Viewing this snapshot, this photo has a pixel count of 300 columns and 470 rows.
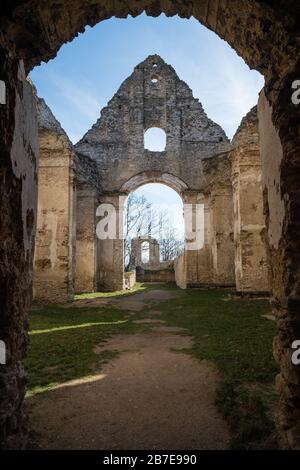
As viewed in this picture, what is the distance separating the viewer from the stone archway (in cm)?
226

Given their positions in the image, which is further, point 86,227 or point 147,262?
point 147,262

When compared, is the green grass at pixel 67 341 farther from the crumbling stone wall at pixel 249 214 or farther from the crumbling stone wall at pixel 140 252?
the crumbling stone wall at pixel 140 252

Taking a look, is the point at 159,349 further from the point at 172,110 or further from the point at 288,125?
the point at 172,110

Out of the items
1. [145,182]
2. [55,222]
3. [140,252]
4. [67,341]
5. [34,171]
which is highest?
[145,182]

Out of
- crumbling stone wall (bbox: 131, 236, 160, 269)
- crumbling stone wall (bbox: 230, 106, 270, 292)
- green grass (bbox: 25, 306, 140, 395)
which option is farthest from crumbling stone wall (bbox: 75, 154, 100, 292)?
crumbling stone wall (bbox: 131, 236, 160, 269)

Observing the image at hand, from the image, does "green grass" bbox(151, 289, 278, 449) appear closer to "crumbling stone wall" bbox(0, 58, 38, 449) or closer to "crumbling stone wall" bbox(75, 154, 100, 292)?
"crumbling stone wall" bbox(0, 58, 38, 449)

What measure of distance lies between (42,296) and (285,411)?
9.48 meters

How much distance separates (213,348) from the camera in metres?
5.04

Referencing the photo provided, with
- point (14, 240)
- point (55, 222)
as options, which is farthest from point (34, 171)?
point (55, 222)

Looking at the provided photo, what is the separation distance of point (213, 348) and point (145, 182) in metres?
13.9

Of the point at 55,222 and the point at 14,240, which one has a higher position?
the point at 55,222

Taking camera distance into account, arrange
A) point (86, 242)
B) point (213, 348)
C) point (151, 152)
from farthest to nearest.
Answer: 1. point (151, 152)
2. point (86, 242)
3. point (213, 348)

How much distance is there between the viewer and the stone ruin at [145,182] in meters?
10.8

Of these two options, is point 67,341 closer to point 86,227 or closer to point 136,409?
point 136,409
